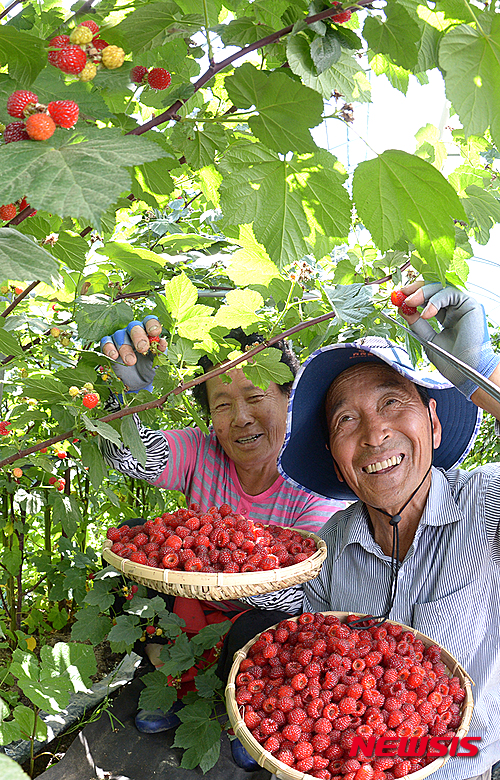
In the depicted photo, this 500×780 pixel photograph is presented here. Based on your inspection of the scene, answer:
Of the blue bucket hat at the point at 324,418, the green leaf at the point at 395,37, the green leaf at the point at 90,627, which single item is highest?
the green leaf at the point at 395,37

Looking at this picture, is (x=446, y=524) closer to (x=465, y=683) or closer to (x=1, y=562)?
(x=465, y=683)

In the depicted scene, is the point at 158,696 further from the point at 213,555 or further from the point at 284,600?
the point at 213,555

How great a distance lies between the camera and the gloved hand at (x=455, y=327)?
112 cm

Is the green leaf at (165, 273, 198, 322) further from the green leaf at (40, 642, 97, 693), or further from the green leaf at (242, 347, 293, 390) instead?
the green leaf at (40, 642, 97, 693)

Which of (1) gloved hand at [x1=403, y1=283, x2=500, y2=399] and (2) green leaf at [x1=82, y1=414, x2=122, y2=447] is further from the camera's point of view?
(1) gloved hand at [x1=403, y1=283, x2=500, y2=399]

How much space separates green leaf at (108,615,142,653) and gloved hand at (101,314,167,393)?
2.50 ft

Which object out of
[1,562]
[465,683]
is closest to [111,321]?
[465,683]

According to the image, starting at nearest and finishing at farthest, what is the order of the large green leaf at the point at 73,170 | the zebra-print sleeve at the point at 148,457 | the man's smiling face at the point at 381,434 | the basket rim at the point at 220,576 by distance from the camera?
the large green leaf at the point at 73,170 → the basket rim at the point at 220,576 → the man's smiling face at the point at 381,434 → the zebra-print sleeve at the point at 148,457

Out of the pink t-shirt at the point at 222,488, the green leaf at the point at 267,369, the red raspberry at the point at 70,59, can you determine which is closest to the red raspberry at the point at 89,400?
the green leaf at the point at 267,369

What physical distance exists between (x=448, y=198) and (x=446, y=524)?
104cm

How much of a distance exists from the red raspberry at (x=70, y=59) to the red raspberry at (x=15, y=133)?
0.30 ft

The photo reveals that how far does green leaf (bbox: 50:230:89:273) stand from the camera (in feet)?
3.09

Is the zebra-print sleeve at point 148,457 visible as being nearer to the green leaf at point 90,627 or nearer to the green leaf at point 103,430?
the green leaf at point 90,627

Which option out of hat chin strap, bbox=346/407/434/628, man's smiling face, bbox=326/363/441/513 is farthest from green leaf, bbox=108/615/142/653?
man's smiling face, bbox=326/363/441/513
